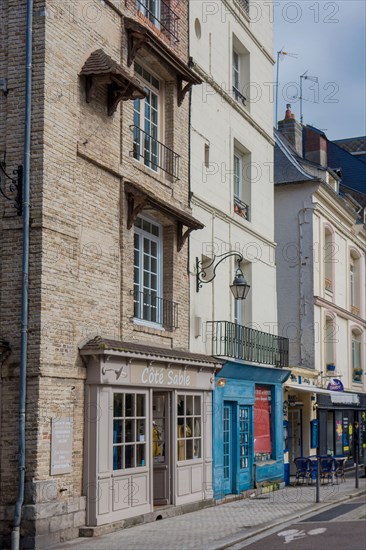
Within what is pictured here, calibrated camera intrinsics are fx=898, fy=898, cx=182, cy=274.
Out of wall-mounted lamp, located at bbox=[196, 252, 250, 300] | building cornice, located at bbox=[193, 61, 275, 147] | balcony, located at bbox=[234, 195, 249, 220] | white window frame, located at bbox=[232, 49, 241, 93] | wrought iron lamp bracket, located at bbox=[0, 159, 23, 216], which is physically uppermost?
white window frame, located at bbox=[232, 49, 241, 93]

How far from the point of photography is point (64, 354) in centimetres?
1316

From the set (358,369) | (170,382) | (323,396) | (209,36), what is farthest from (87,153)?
(358,369)

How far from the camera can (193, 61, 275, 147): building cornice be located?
19.1 metres

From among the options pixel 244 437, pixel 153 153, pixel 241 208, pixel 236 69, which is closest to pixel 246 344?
pixel 244 437

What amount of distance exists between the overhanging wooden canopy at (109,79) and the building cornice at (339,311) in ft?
44.7

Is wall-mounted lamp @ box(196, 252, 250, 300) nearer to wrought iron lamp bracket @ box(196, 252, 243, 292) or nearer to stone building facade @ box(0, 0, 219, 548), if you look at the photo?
wrought iron lamp bracket @ box(196, 252, 243, 292)

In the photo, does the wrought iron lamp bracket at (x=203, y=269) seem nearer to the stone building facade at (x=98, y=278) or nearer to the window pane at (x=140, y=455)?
the stone building facade at (x=98, y=278)

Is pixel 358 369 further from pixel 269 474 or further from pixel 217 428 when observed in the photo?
pixel 217 428

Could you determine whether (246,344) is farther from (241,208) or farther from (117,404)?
(117,404)

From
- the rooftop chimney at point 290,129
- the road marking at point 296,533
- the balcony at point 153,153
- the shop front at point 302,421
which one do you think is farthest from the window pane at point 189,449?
the rooftop chimney at point 290,129

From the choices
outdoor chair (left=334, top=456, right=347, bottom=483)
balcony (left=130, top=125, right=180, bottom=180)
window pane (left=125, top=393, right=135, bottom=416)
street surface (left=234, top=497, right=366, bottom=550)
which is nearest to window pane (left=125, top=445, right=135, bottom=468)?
window pane (left=125, top=393, right=135, bottom=416)

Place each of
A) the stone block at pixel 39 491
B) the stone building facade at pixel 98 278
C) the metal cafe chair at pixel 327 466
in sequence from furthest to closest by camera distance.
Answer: the metal cafe chair at pixel 327 466 < the stone building facade at pixel 98 278 < the stone block at pixel 39 491

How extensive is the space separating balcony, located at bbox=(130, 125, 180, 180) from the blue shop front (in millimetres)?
4325

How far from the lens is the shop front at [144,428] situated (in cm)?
1367
